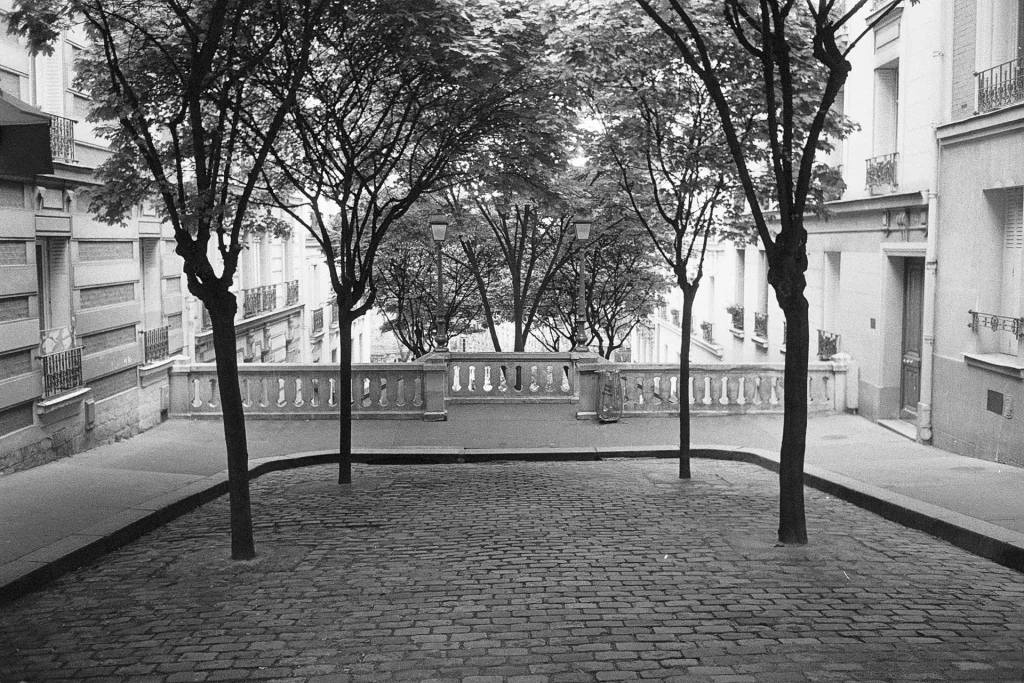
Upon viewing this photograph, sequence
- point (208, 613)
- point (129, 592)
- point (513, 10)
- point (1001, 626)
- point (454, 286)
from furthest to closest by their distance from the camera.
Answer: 1. point (454, 286)
2. point (513, 10)
3. point (129, 592)
4. point (208, 613)
5. point (1001, 626)

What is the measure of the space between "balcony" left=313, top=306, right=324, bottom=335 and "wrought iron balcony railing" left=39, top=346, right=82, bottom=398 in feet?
72.6

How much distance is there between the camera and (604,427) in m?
18.0

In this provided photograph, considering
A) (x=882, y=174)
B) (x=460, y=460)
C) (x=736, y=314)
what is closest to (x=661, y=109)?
(x=460, y=460)

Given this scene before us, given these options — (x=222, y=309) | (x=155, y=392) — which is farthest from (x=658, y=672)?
(x=155, y=392)

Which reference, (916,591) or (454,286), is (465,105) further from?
(454,286)

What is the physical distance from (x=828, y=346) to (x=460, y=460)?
29.3ft

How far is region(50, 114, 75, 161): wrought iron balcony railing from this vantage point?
13703mm

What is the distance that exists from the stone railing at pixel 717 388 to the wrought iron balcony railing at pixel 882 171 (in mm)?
3263

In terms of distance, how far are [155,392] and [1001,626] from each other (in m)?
14.4

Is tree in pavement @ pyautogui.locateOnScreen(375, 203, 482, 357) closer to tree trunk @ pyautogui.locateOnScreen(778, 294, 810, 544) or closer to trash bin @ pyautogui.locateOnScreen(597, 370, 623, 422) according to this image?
trash bin @ pyautogui.locateOnScreen(597, 370, 623, 422)

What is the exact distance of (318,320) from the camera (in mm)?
37500

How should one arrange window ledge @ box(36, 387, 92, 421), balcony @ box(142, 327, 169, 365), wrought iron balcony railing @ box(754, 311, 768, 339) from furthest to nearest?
wrought iron balcony railing @ box(754, 311, 768, 339)
balcony @ box(142, 327, 169, 365)
window ledge @ box(36, 387, 92, 421)

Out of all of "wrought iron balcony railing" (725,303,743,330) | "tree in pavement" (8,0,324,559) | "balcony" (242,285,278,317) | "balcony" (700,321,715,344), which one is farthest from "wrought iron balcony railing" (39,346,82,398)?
"balcony" (700,321,715,344)

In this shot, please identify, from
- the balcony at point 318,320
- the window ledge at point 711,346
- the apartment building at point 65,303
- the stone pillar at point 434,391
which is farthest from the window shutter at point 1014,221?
the balcony at point 318,320
